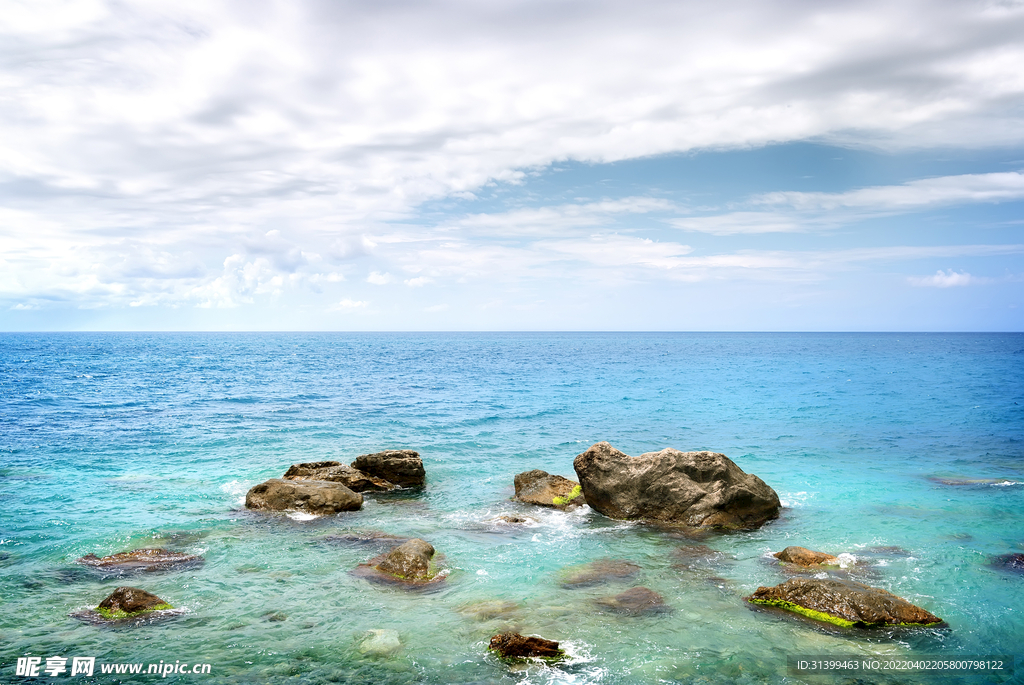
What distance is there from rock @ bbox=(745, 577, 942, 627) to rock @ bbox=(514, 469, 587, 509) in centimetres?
938

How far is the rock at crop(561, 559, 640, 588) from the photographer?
50.3ft

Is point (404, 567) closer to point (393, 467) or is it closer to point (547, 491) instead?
point (547, 491)

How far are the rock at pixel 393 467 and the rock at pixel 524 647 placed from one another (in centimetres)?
1388

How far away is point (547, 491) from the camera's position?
75.8ft

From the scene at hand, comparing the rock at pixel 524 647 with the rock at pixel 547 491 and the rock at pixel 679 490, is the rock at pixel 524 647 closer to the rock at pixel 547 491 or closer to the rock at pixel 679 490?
the rock at pixel 679 490

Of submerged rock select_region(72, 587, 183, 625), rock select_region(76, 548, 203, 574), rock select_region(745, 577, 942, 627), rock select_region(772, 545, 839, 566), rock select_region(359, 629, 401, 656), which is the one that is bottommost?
rock select_region(76, 548, 203, 574)

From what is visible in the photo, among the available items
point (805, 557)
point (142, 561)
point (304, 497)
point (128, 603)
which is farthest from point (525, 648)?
point (304, 497)

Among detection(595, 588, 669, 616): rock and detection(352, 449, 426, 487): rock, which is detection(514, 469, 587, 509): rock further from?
detection(595, 588, 669, 616): rock

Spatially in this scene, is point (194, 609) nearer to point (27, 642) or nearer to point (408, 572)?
point (27, 642)

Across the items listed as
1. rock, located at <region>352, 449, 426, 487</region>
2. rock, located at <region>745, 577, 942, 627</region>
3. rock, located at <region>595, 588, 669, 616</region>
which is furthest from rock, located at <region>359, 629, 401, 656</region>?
rock, located at <region>352, 449, 426, 487</region>

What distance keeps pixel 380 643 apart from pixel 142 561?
861 cm

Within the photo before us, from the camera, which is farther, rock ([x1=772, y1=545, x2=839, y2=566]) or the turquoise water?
rock ([x1=772, y1=545, x2=839, y2=566])

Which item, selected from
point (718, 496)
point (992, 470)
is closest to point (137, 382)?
point (718, 496)

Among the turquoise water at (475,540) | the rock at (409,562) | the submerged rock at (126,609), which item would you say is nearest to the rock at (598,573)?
the turquoise water at (475,540)
